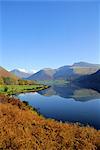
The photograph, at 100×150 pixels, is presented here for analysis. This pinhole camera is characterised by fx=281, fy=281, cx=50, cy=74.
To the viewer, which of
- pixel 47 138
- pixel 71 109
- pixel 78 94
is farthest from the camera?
pixel 78 94

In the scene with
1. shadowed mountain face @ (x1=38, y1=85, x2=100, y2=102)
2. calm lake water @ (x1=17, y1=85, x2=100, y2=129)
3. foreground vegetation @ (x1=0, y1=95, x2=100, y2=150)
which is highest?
foreground vegetation @ (x1=0, y1=95, x2=100, y2=150)

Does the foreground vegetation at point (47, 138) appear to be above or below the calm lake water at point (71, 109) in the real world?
above

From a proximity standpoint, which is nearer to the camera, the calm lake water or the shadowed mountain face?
the calm lake water

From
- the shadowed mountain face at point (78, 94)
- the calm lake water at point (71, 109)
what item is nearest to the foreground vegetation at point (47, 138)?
the calm lake water at point (71, 109)

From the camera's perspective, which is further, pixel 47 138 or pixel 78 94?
pixel 78 94

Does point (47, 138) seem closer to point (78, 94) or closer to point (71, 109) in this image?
point (71, 109)

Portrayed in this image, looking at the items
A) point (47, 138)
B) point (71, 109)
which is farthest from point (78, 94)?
point (47, 138)

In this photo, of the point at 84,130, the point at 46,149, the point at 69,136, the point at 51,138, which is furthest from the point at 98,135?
the point at 46,149

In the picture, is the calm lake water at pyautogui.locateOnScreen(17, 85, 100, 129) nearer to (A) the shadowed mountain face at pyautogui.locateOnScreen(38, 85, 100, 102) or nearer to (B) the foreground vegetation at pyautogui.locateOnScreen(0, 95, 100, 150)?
(A) the shadowed mountain face at pyautogui.locateOnScreen(38, 85, 100, 102)

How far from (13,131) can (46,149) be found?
2.03 m

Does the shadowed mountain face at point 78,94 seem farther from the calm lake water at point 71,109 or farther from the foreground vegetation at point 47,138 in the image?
the foreground vegetation at point 47,138

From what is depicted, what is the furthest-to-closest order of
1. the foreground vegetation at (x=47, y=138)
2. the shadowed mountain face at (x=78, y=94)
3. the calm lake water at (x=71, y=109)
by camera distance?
the shadowed mountain face at (x=78, y=94), the calm lake water at (x=71, y=109), the foreground vegetation at (x=47, y=138)

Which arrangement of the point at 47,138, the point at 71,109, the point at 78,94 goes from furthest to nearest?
1. the point at 78,94
2. the point at 71,109
3. the point at 47,138

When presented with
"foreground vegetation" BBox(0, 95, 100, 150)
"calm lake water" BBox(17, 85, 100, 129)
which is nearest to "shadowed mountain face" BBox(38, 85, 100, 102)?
"calm lake water" BBox(17, 85, 100, 129)
